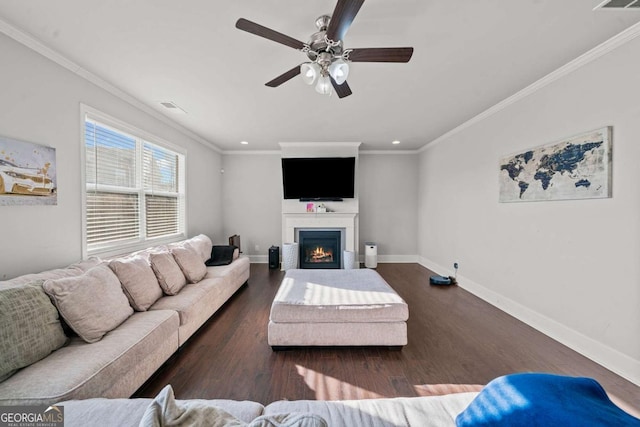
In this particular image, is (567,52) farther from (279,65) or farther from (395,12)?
(279,65)

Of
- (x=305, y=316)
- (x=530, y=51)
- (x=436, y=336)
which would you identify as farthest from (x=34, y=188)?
(x=530, y=51)

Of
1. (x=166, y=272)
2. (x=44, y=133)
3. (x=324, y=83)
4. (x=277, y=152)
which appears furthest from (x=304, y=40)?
(x=277, y=152)

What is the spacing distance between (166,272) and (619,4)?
417 centimetres

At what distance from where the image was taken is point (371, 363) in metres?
2.07

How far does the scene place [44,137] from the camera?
2.02 m

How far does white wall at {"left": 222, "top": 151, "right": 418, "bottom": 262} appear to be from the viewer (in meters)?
5.50

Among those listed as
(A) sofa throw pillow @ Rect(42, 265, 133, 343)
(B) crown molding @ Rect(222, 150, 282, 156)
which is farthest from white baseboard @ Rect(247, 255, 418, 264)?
(A) sofa throw pillow @ Rect(42, 265, 133, 343)

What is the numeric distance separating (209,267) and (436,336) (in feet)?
10.1

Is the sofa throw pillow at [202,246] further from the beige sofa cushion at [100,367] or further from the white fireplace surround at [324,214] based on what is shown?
the white fireplace surround at [324,214]

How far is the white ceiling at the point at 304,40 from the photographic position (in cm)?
162

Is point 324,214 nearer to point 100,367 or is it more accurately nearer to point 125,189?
point 125,189

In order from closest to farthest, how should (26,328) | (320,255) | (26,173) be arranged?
(26,328) → (26,173) → (320,255)

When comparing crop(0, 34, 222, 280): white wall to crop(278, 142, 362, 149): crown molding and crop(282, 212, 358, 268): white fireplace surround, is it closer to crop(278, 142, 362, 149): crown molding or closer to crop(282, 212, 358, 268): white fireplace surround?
crop(278, 142, 362, 149): crown molding

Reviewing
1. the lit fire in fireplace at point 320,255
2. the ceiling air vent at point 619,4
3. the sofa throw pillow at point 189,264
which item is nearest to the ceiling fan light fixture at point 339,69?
the ceiling air vent at point 619,4
